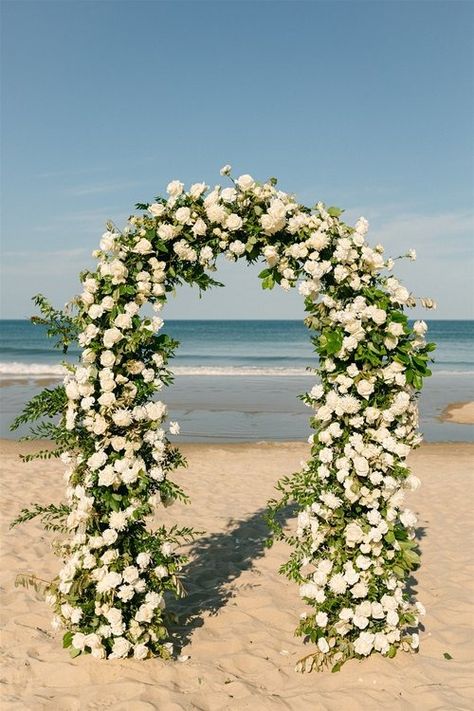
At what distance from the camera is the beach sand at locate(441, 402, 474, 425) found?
66.6ft

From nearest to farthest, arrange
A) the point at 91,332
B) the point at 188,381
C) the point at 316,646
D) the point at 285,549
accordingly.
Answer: the point at 91,332 → the point at 316,646 → the point at 285,549 → the point at 188,381

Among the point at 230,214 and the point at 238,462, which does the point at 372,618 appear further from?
the point at 238,462

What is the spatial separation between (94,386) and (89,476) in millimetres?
761

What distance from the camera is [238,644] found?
5.72 meters

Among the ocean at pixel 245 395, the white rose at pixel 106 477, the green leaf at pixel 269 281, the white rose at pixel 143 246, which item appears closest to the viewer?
the white rose at pixel 106 477

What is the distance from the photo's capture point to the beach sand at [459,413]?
20.3 meters

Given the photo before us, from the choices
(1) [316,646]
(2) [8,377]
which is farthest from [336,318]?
(2) [8,377]

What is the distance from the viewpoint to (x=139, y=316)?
5184mm

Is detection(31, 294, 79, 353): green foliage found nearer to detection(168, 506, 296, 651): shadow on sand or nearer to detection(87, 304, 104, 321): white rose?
detection(87, 304, 104, 321): white rose

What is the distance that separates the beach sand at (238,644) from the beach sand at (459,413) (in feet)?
34.2

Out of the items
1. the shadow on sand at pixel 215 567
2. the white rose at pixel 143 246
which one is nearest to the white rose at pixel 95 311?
the white rose at pixel 143 246

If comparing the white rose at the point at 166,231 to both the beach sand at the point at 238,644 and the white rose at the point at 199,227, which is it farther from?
the beach sand at the point at 238,644

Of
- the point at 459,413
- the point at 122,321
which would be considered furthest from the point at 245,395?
the point at 122,321

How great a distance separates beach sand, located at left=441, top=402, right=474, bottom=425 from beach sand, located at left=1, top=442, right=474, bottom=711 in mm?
10411
